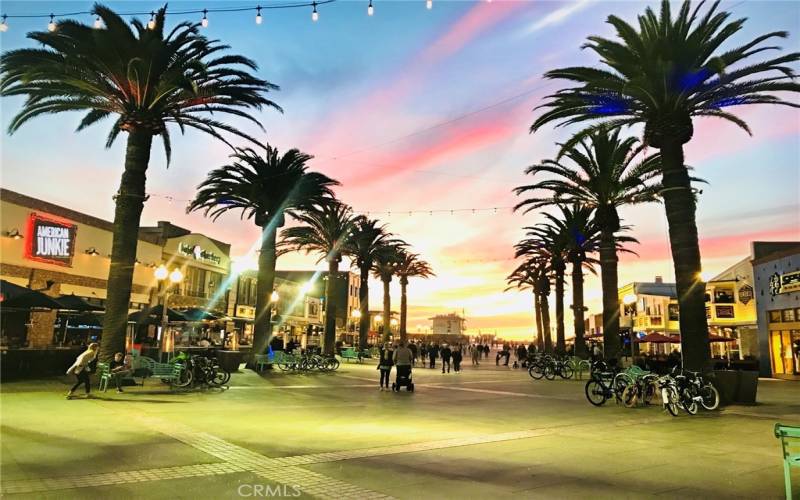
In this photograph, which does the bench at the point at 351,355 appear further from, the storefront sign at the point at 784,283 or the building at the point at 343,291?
the building at the point at 343,291

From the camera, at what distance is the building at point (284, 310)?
4594 centimetres

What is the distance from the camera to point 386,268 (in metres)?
48.6

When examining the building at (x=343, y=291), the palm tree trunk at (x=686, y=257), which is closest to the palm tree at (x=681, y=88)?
the palm tree trunk at (x=686, y=257)

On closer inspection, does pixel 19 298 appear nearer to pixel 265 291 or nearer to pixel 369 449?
pixel 265 291

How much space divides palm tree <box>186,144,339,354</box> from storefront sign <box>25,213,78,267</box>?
6.12m

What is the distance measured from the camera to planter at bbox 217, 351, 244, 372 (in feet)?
74.4

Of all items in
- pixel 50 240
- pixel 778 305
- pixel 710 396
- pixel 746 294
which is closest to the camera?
pixel 710 396

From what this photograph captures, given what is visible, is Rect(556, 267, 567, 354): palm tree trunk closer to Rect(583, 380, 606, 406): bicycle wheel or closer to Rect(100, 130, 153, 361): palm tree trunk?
Rect(583, 380, 606, 406): bicycle wheel

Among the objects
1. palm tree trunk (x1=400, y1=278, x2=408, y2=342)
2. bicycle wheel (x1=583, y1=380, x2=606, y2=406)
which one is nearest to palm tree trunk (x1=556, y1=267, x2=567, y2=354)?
palm tree trunk (x1=400, y1=278, x2=408, y2=342)

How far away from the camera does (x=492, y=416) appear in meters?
12.3

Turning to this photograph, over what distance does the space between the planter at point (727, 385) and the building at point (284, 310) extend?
18775 mm

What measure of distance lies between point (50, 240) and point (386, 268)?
28491 millimetres

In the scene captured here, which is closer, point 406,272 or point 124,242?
point 124,242

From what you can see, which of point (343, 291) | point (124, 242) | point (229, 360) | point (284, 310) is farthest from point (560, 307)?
point (343, 291)
